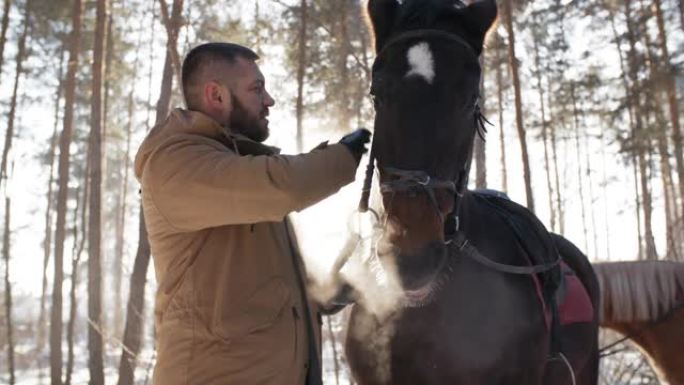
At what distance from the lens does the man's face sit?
9.23 ft

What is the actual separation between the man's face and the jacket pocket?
672 millimetres

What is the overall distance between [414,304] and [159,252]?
1.08 metres

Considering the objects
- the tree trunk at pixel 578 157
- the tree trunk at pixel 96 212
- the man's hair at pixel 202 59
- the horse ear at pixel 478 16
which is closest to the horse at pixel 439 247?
the horse ear at pixel 478 16

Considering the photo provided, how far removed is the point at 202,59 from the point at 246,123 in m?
0.32

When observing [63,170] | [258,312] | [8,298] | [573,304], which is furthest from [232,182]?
[8,298]

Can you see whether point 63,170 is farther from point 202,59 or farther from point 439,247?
point 439,247

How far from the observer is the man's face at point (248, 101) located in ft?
9.23

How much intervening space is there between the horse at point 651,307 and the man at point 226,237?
459cm

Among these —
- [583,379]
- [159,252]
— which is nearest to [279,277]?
[159,252]

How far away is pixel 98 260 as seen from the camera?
13.8m

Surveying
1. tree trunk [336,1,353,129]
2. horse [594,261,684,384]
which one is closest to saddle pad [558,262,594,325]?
horse [594,261,684,384]

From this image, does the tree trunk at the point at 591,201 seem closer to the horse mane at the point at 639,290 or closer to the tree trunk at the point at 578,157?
the tree trunk at the point at 578,157

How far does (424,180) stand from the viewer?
8.52 feet

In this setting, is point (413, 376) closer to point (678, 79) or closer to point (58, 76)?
point (678, 79)
